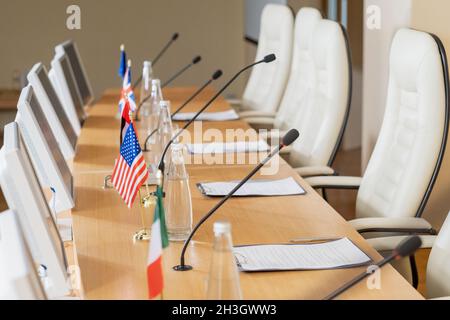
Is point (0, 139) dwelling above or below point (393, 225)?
below

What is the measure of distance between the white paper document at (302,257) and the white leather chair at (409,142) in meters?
0.52

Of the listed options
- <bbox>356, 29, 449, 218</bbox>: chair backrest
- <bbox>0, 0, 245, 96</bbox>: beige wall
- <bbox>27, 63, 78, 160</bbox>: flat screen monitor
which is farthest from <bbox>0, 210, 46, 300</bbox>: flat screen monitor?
<bbox>0, 0, 245, 96</bbox>: beige wall

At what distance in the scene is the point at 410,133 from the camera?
312cm

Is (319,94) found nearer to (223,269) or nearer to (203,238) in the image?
(203,238)

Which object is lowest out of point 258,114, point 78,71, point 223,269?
point 258,114

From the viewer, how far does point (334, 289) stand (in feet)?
6.40

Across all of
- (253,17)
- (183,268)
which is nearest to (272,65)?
(253,17)

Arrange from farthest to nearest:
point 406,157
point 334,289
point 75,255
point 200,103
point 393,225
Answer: point 200,103 < point 406,157 < point 393,225 < point 75,255 < point 334,289

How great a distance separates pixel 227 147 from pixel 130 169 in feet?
4.07

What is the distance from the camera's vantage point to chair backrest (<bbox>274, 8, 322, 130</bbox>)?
4.66 meters

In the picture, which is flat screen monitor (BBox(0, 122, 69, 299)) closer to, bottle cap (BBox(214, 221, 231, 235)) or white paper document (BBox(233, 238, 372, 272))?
white paper document (BBox(233, 238, 372, 272))
